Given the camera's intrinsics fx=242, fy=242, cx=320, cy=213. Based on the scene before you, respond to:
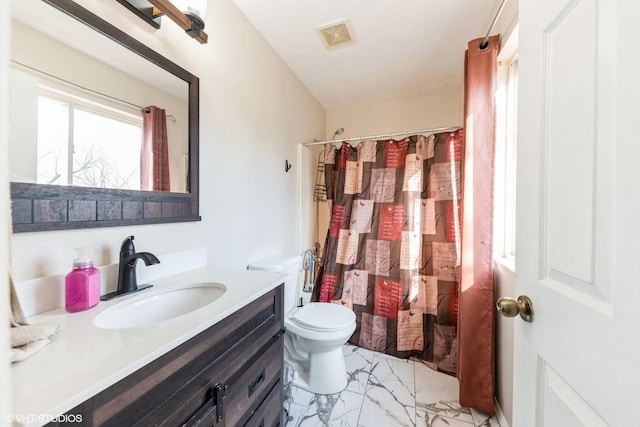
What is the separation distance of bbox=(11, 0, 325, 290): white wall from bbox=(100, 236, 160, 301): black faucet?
0.05 metres

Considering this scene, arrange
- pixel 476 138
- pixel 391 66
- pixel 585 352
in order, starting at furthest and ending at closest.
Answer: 1. pixel 391 66
2. pixel 476 138
3. pixel 585 352

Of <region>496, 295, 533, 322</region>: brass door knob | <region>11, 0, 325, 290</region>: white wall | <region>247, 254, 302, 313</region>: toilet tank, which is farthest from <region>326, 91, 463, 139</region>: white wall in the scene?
<region>496, 295, 533, 322</region>: brass door knob

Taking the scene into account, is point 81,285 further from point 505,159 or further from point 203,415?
point 505,159

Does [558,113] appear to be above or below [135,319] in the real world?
above

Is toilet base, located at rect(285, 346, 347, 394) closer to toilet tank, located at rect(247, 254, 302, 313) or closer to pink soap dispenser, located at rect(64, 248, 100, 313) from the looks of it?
toilet tank, located at rect(247, 254, 302, 313)

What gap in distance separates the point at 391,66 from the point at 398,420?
2407 millimetres

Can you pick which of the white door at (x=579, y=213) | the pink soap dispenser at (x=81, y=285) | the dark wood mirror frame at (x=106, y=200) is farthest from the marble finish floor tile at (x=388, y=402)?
the dark wood mirror frame at (x=106, y=200)

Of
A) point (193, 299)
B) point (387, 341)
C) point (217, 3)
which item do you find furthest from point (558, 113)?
point (387, 341)

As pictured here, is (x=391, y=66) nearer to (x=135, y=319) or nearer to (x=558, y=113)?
(x=558, y=113)

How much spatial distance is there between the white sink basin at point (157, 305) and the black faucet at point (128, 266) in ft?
0.18

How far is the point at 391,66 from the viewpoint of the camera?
6.36 feet

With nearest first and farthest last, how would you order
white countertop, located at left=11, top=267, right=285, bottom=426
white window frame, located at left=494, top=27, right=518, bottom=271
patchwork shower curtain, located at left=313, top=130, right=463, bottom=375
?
white countertop, located at left=11, top=267, right=285, bottom=426, white window frame, located at left=494, top=27, right=518, bottom=271, patchwork shower curtain, located at left=313, top=130, right=463, bottom=375

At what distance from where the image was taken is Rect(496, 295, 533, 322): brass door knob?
624 millimetres

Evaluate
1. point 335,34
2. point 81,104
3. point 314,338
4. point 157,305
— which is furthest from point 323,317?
point 335,34
